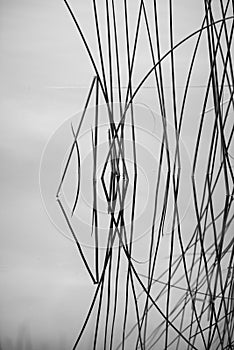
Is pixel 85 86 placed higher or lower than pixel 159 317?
higher

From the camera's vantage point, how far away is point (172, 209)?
1262 mm

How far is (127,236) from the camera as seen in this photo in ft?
4.14

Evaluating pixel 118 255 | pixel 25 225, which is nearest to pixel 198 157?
pixel 118 255

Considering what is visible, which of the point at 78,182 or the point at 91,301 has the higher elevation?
the point at 78,182

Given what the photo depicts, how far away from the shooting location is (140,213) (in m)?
1.26

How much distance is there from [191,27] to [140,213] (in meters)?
0.32

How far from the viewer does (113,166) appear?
1.25 m

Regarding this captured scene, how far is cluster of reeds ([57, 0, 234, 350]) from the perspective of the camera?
49.4 inches

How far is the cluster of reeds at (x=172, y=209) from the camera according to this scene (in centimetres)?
125

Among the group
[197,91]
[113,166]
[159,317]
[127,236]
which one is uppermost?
[197,91]

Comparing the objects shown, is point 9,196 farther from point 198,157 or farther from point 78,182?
Answer: point 198,157

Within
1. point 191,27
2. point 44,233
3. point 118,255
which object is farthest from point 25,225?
point 191,27

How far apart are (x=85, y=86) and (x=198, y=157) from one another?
223 mm

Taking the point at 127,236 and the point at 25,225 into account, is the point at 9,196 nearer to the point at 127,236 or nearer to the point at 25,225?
the point at 25,225
